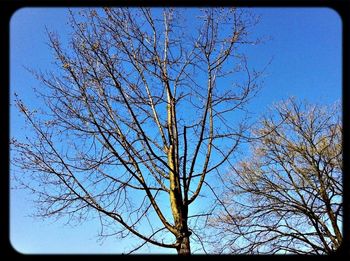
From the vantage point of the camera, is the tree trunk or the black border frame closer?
the black border frame

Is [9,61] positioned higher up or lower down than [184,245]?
higher up

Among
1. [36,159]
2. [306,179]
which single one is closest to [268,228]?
[306,179]

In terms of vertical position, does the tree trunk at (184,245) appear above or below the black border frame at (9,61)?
below

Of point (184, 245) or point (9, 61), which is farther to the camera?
point (184, 245)

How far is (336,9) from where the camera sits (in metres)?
1.87

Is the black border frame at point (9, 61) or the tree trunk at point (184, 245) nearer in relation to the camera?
the black border frame at point (9, 61)

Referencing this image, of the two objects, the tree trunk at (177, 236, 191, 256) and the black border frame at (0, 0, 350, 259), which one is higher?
the black border frame at (0, 0, 350, 259)
